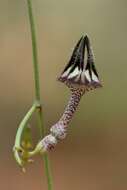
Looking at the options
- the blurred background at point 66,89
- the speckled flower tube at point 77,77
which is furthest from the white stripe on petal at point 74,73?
the blurred background at point 66,89

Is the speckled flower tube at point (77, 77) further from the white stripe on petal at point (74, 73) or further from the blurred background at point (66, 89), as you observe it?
the blurred background at point (66, 89)

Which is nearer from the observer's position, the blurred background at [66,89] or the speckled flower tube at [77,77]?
the speckled flower tube at [77,77]

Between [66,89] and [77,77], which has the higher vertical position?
[77,77]

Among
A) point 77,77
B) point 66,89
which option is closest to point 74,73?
point 77,77

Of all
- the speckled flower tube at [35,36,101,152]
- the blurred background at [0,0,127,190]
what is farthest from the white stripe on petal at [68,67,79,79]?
the blurred background at [0,0,127,190]

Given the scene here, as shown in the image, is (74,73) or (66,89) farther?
(66,89)

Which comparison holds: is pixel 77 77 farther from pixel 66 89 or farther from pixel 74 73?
pixel 66 89

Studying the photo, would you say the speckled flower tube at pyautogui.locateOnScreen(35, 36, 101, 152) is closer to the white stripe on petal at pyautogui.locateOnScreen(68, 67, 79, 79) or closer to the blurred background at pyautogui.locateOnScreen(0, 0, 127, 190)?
the white stripe on petal at pyautogui.locateOnScreen(68, 67, 79, 79)
